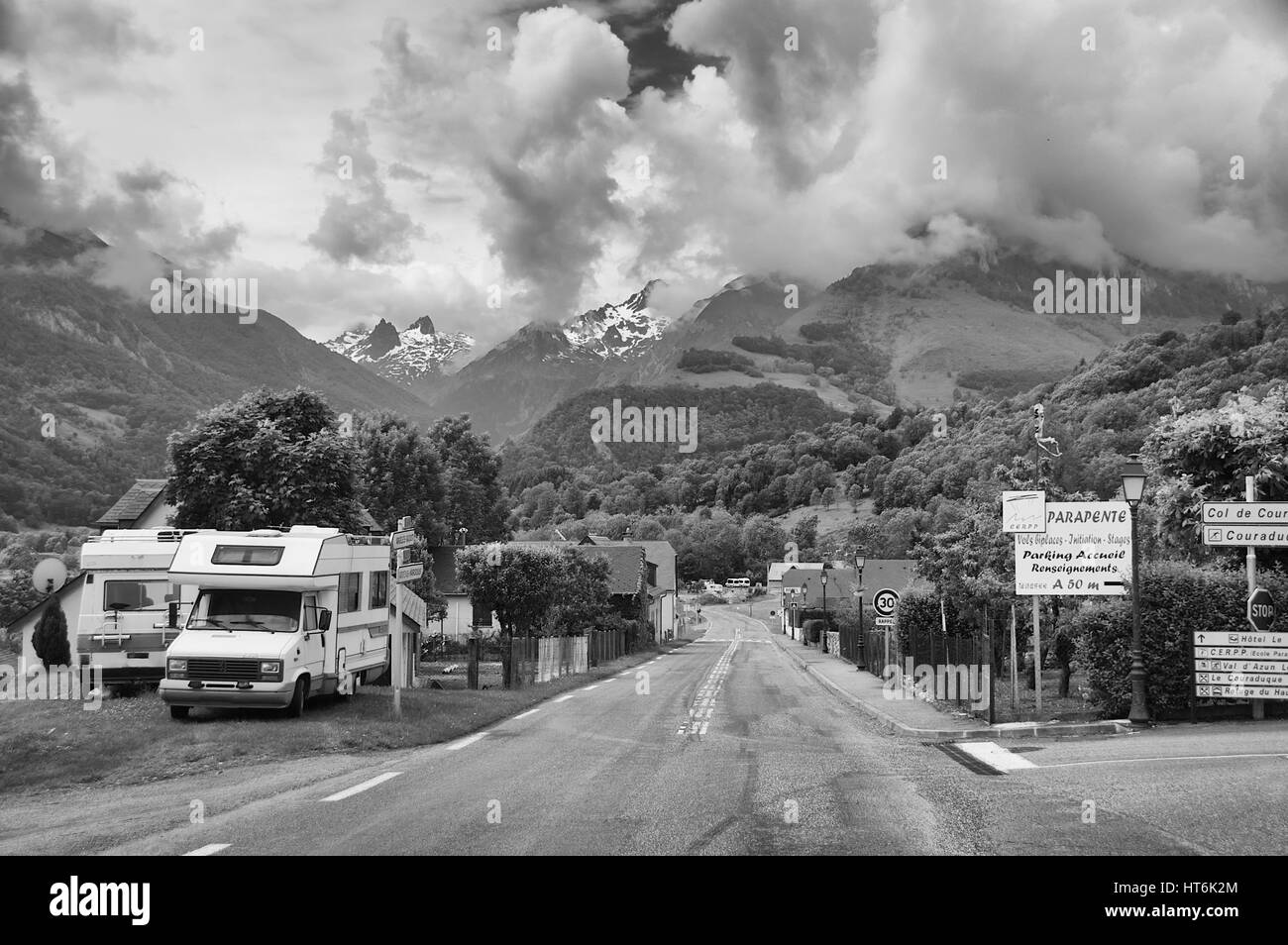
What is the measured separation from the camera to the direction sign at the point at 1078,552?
1905 cm

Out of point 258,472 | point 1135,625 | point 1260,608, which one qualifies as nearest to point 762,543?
point 258,472

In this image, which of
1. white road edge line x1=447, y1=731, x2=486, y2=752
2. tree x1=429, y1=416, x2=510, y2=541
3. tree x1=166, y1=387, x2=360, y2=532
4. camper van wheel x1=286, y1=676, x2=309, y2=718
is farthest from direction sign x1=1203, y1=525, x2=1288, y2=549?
tree x1=429, y1=416, x2=510, y2=541

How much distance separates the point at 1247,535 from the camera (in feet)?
55.5

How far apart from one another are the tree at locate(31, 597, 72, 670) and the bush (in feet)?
84.3

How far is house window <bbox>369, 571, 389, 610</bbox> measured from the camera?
67.4ft

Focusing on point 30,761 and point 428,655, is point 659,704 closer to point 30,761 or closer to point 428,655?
point 30,761

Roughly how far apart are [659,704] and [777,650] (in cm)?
4011

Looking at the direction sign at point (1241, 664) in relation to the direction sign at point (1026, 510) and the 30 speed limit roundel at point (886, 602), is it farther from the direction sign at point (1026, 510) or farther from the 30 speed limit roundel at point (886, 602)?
the 30 speed limit roundel at point (886, 602)

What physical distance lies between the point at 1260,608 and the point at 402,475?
2589 inches

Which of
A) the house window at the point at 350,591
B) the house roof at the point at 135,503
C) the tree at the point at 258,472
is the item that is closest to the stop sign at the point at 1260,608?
the house window at the point at 350,591

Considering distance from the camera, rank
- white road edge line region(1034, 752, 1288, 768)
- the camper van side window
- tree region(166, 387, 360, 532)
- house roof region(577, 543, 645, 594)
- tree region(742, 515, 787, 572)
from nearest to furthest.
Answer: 1. white road edge line region(1034, 752, 1288, 768)
2. the camper van side window
3. tree region(166, 387, 360, 532)
4. house roof region(577, 543, 645, 594)
5. tree region(742, 515, 787, 572)

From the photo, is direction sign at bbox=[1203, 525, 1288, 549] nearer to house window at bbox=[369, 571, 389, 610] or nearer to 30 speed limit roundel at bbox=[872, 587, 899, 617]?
30 speed limit roundel at bbox=[872, 587, 899, 617]
